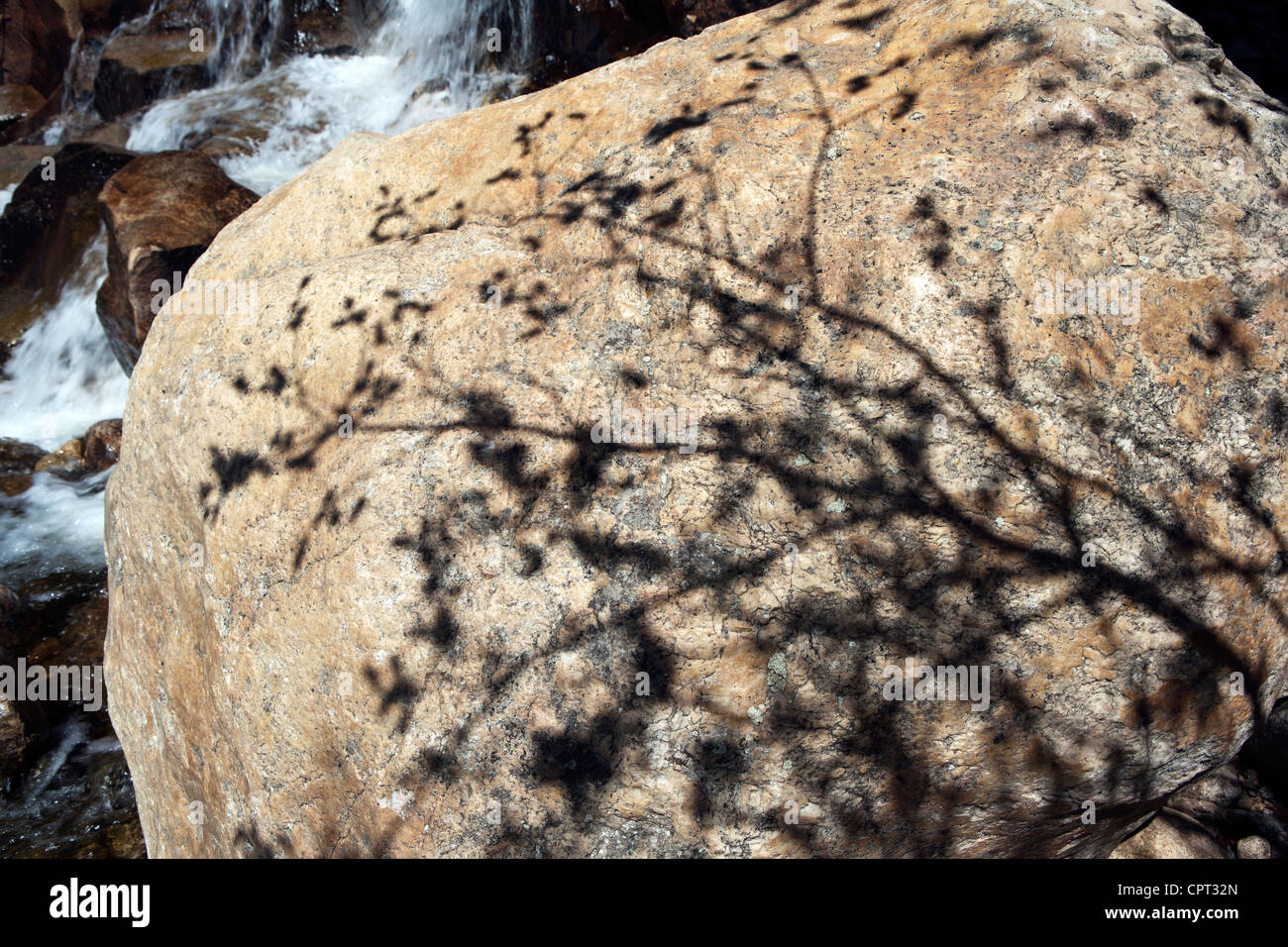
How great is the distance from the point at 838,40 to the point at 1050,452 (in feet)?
6.44

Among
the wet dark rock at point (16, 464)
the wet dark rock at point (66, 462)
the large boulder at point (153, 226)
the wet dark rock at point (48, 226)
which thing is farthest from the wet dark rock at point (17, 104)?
the wet dark rock at point (66, 462)

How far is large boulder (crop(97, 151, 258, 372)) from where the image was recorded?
296 inches

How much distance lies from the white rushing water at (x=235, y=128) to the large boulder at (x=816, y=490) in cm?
564

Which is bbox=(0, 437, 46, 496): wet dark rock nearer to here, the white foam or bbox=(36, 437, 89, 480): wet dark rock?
bbox=(36, 437, 89, 480): wet dark rock

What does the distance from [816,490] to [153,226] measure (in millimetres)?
7685

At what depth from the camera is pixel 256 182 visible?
10383 millimetres

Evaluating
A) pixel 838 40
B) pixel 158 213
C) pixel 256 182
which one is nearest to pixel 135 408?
pixel 838 40

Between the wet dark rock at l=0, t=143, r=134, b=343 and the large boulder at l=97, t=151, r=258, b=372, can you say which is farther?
the wet dark rock at l=0, t=143, r=134, b=343

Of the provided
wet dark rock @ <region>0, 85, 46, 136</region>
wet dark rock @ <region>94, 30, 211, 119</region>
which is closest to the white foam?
wet dark rock @ <region>94, 30, 211, 119</region>

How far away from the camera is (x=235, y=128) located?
11.4 m

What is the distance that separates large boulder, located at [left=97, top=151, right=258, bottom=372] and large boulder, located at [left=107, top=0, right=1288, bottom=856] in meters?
5.59

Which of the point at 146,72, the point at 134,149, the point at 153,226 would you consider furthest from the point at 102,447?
the point at 146,72

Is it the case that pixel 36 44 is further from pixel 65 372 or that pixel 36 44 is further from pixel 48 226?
pixel 65 372
